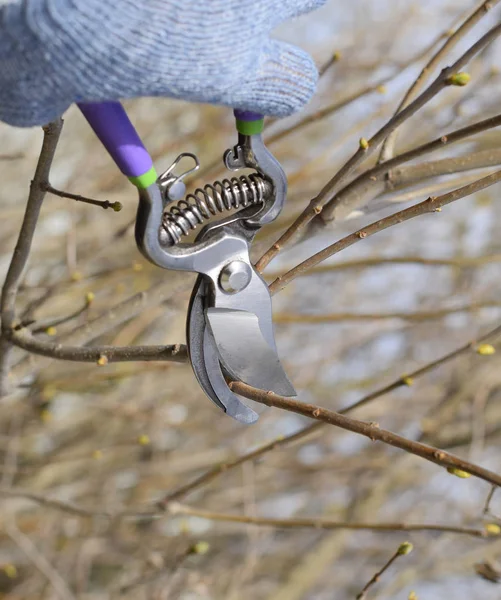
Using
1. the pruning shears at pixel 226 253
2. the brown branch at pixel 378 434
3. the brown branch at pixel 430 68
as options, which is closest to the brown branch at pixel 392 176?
the brown branch at pixel 430 68

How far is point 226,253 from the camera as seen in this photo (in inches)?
22.5

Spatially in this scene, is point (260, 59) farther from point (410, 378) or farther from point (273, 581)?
point (273, 581)

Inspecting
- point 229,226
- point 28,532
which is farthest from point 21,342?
point 28,532

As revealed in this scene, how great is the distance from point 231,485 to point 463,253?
904 mm

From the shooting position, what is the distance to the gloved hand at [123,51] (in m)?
0.42

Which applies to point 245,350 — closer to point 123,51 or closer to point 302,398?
point 123,51

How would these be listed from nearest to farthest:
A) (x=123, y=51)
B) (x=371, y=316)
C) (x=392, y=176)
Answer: (x=123, y=51), (x=392, y=176), (x=371, y=316)

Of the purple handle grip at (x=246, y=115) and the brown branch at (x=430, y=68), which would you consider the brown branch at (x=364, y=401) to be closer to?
the brown branch at (x=430, y=68)

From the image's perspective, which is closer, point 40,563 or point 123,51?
point 123,51

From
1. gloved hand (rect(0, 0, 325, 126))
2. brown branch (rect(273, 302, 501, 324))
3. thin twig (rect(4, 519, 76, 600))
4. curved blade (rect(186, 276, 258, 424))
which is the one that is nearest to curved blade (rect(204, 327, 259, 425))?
curved blade (rect(186, 276, 258, 424))

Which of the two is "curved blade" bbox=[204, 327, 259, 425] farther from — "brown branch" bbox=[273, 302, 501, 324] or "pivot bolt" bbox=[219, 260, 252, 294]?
"brown branch" bbox=[273, 302, 501, 324]

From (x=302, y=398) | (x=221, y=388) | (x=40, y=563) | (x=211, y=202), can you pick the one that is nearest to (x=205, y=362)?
(x=221, y=388)

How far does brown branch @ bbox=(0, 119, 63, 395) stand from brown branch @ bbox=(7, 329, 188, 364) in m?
0.02

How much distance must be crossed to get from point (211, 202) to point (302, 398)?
1381 millimetres
